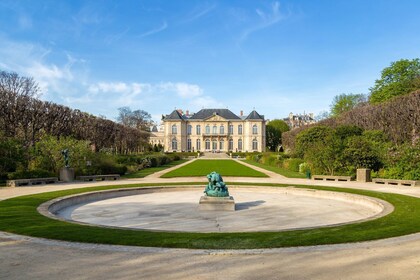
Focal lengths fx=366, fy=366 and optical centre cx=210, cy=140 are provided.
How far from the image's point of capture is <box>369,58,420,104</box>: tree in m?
44.9

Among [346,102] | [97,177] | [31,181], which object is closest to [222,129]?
[346,102]

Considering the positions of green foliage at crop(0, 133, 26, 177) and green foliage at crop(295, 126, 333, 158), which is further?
green foliage at crop(295, 126, 333, 158)

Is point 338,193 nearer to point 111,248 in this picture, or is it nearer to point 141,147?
point 111,248

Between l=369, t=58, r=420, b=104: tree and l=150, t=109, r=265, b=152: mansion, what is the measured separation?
136 feet

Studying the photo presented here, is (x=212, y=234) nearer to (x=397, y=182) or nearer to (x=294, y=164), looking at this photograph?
(x=397, y=182)

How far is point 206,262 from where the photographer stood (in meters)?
5.68

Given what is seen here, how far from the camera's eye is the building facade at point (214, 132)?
297ft

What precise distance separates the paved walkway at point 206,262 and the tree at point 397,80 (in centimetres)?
4351

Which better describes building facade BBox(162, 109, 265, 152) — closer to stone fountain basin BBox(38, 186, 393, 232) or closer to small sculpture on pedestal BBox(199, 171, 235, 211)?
stone fountain basin BBox(38, 186, 393, 232)

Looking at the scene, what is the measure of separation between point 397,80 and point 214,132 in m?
50.0

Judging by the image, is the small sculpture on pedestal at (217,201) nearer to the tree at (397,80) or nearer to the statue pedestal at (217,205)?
the statue pedestal at (217,205)

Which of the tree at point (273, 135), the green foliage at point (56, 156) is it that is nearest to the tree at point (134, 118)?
the tree at point (273, 135)

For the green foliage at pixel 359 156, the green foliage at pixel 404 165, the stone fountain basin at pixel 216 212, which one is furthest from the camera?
the green foliage at pixel 359 156

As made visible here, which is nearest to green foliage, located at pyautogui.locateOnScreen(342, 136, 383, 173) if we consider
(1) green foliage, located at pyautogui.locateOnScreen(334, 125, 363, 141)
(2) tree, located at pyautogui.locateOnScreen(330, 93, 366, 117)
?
(1) green foliage, located at pyautogui.locateOnScreen(334, 125, 363, 141)
